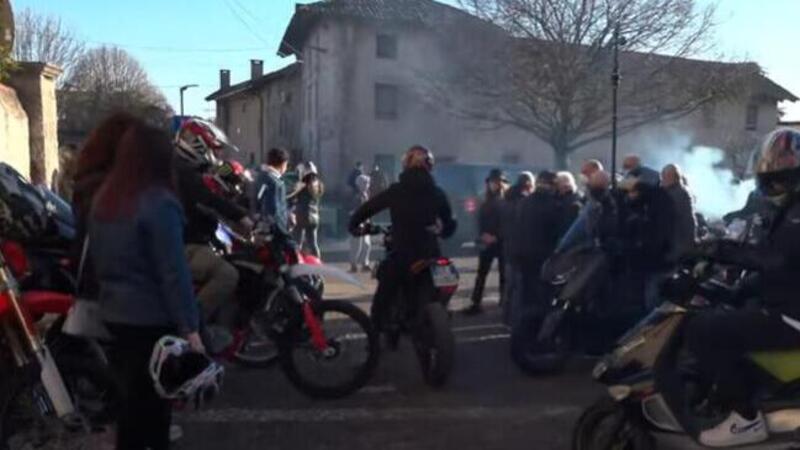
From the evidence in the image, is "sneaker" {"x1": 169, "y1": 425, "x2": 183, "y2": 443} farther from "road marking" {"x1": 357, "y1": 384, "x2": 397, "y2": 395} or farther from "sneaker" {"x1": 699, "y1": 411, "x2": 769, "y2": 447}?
"sneaker" {"x1": 699, "y1": 411, "x2": 769, "y2": 447}

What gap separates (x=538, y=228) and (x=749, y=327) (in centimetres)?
369

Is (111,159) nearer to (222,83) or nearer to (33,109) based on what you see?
(33,109)

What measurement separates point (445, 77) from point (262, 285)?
88.1ft

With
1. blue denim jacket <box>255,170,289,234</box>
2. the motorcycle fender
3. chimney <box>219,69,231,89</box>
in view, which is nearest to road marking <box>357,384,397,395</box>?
the motorcycle fender

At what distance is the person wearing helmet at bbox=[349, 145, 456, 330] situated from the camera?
6469 mm

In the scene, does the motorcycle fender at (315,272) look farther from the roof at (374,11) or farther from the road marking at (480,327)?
the roof at (374,11)

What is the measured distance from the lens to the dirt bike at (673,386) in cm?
389

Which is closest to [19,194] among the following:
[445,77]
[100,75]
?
[445,77]

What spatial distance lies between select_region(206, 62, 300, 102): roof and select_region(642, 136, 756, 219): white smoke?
17232mm

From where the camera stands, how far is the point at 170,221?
3596 mm

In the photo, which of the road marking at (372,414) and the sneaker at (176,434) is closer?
the sneaker at (176,434)

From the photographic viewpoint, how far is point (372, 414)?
5.70 meters

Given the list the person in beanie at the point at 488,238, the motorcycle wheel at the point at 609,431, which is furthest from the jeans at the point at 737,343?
the person in beanie at the point at 488,238

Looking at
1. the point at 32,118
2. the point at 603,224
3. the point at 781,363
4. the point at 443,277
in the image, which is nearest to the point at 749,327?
the point at 781,363
